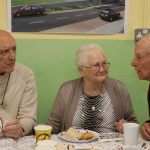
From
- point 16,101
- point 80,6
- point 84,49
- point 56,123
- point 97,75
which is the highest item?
point 80,6

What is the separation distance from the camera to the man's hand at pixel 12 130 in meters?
1.70

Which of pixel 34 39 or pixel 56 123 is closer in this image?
pixel 56 123

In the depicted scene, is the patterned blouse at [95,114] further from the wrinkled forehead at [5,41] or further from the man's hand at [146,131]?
the wrinkled forehead at [5,41]

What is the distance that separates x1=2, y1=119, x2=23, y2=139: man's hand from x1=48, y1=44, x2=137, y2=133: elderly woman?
0.44 m

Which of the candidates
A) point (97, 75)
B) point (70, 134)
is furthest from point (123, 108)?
point (70, 134)

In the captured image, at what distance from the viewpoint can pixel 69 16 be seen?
2.46 m

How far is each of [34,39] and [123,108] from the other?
83cm

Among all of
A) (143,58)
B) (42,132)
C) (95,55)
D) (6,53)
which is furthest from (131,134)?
(6,53)

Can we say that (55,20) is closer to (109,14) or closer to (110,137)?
(109,14)

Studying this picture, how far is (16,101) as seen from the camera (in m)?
2.05

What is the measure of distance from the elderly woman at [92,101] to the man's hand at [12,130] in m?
0.44

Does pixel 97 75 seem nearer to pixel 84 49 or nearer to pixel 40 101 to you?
pixel 84 49

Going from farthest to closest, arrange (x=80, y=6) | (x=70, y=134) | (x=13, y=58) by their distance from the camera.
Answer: (x=80, y=6)
(x=13, y=58)
(x=70, y=134)

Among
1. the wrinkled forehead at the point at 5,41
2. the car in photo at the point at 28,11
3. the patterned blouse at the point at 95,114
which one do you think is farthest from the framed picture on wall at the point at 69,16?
the patterned blouse at the point at 95,114
